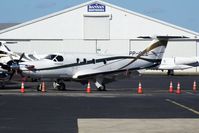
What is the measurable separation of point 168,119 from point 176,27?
61922 millimetres

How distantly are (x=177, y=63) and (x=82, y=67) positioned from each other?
40197 mm

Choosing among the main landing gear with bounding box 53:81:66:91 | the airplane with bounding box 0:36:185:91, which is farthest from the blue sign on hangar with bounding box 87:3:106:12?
the main landing gear with bounding box 53:81:66:91

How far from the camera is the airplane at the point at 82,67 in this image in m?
33.2

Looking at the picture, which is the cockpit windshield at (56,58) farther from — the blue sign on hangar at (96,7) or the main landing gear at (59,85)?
the blue sign on hangar at (96,7)

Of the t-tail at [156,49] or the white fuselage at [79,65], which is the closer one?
the white fuselage at [79,65]

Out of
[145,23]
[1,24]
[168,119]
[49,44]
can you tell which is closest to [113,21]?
[145,23]

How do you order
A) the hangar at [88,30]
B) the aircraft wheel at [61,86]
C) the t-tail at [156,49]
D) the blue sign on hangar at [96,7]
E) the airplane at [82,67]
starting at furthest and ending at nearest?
the hangar at [88,30] → the blue sign on hangar at [96,7] → the t-tail at [156,49] → the aircraft wheel at [61,86] → the airplane at [82,67]

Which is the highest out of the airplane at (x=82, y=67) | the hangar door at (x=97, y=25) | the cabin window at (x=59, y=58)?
the hangar door at (x=97, y=25)

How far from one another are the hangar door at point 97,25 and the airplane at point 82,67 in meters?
41.3

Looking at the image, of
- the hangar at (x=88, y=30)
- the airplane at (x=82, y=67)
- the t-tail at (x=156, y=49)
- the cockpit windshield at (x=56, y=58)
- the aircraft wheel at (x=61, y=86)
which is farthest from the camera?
the hangar at (x=88, y=30)

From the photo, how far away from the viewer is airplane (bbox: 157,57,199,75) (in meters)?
72.9

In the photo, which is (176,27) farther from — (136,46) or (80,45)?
(80,45)

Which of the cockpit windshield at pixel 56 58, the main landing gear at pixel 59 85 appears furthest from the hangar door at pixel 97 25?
the cockpit windshield at pixel 56 58

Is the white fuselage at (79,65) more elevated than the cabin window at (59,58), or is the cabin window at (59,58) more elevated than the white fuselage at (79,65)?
the cabin window at (59,58)
